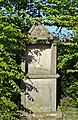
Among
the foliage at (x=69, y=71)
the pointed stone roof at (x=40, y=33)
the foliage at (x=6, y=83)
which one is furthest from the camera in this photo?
the foliage at (x=69, y=71)

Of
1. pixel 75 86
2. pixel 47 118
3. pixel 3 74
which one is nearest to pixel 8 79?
pixel 3 74

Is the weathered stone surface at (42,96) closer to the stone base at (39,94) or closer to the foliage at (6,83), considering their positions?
the stone base at (39,94)

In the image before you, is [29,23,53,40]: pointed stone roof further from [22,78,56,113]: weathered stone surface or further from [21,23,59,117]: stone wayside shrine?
[22,78,56,113]: weathered stone surface

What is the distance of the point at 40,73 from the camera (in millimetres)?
7668

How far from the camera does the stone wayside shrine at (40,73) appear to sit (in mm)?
7535

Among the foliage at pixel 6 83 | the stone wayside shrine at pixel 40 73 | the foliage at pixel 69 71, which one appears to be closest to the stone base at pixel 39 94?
the stone wayside shrine at pixel 40 73

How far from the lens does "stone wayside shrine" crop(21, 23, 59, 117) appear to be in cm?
754

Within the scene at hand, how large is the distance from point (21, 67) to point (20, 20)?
46.0 inches

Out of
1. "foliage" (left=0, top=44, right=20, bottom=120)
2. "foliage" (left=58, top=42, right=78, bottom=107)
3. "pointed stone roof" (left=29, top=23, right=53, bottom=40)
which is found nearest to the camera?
"foliage" (left=0, top=44, right=20, bottom=120)

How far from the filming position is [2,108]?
22.5 feet

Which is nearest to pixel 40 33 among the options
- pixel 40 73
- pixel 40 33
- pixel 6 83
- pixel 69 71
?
pixel 40 33

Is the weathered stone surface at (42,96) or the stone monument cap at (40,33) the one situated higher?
the stone monument cap at (40,33)

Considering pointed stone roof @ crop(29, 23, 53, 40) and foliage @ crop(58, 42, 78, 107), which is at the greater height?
pointed stone roof @ crop(29, 23, 53, 40)

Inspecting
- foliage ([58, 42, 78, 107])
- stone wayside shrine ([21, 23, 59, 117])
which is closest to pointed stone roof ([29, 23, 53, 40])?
stone wayside shrine ([21, 23, 59, 117])
